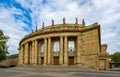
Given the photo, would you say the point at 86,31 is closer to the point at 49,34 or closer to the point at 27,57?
the point at 49,34

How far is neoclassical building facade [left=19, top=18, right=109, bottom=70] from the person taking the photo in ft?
133

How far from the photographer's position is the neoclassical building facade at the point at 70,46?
40622 millimetres

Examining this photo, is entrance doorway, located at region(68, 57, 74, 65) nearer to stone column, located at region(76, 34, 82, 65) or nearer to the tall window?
stone column, located at region(76, 34, 82, 65)

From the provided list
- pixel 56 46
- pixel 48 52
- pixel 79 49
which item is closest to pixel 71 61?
pixel 79 49

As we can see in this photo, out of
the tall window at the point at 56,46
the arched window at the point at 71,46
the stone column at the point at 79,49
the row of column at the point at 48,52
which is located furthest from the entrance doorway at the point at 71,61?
the tall window at the point at 56,46

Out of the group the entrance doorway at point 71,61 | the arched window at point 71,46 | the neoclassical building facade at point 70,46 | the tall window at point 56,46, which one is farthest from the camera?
the tall window at point 56,46

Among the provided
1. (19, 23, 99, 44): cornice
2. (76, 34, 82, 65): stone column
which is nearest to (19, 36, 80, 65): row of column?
(19, 23, 99, 44): cornice

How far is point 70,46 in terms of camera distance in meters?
47.3

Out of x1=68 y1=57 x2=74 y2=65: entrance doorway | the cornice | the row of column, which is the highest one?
the cornice

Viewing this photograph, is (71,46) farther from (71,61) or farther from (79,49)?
(71,61)

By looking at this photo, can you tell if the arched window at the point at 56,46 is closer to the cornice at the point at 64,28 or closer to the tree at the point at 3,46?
the cornice at the point at 64,28

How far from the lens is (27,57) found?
57469mm

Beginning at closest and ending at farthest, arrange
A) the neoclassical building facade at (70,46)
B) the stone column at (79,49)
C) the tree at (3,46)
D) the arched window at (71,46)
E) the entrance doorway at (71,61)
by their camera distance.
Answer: the neoclassical building facade at (70,46)
the stone column at (79,49)
the entrance doorway at (71,61)
the arched window at (71,46)
the tree at (3,46)

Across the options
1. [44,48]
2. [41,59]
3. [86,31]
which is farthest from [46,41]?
[86,31]
